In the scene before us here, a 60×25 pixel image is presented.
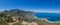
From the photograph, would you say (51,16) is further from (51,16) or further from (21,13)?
(21,13)

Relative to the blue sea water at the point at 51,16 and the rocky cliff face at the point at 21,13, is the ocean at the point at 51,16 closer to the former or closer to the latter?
the blue sea water at the point at 51,16

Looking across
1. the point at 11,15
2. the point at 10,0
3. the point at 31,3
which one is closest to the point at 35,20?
the point at 31,3

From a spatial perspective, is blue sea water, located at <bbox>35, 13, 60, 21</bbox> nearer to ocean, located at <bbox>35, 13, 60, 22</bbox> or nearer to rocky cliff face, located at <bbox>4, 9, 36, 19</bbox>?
ocean, located at <bbox>35, 13, 60, 22</bbox>

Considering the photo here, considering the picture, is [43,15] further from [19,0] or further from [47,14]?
[19,0]

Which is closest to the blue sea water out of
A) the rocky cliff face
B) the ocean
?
the ocean

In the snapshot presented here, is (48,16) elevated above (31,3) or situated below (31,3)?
below

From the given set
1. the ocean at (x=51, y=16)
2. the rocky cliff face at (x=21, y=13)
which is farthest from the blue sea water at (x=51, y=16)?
the rocky cliff face at (x=21, y=13)

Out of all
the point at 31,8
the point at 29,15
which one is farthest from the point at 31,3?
the point at 29,15

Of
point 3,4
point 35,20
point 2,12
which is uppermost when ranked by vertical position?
point 3,4

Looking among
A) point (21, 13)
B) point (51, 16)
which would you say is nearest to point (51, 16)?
Result: point (51, 16)
